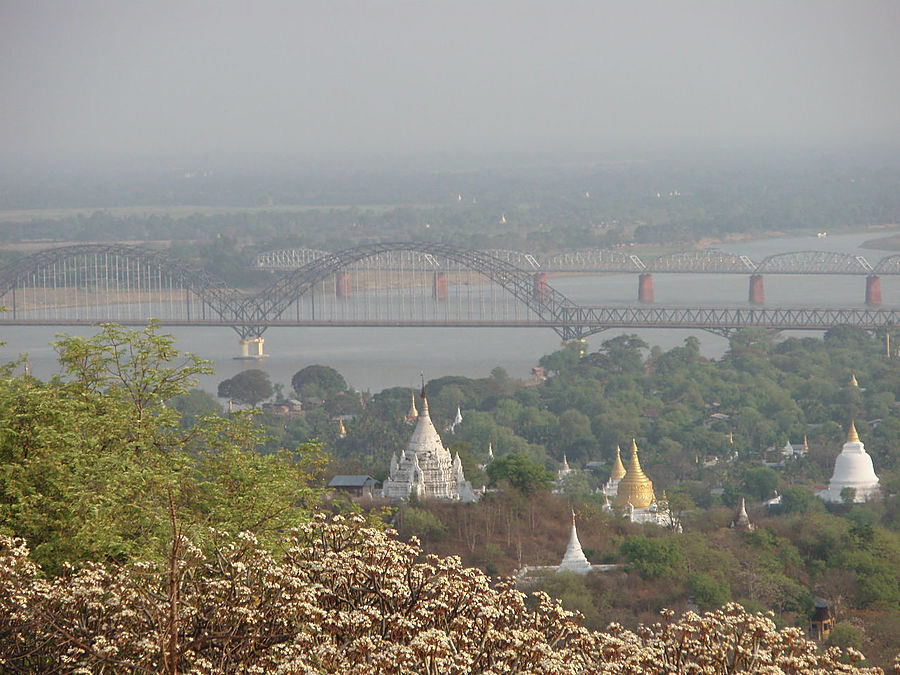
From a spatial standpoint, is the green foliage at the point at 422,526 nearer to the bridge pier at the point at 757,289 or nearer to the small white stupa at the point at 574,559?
the small white stupa at the point at 574,559

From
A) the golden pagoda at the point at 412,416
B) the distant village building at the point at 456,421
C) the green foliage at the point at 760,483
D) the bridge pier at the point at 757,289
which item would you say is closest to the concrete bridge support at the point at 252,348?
the distant village building at the point at 456,421

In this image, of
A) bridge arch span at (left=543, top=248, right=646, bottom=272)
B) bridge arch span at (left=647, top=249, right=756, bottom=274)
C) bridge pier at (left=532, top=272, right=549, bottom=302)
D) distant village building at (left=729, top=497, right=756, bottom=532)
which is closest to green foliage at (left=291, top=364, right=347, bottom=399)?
bridge pier at (left=532, top=272, right=549, bottom=302)

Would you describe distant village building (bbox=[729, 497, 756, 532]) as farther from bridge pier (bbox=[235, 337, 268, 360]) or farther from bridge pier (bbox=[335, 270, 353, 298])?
bridge pier (bbox=[335, 270, 353, 298])

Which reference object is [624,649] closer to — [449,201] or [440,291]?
[440,291]

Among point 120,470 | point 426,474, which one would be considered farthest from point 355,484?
point 120,470

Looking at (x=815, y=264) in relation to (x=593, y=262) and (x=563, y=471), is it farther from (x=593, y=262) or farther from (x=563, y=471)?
(x=563, y=471)
